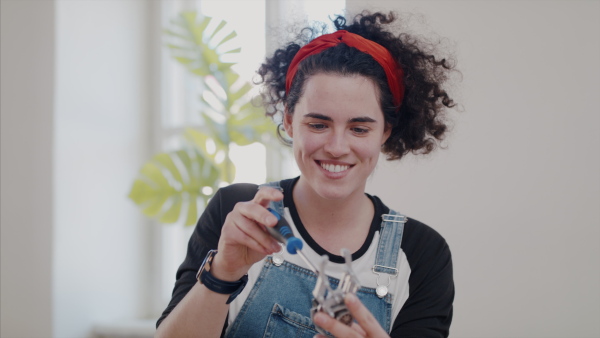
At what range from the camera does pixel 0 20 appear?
2688 millimetres

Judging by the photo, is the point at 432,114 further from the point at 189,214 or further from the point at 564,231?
the point at 189,214

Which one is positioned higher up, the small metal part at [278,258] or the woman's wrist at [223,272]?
the woman's wrist at [223,272]

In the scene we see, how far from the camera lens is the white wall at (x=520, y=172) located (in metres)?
1.86

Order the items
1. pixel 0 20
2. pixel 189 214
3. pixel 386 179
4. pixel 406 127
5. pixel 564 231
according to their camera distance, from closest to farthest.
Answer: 1. pixel 406 127
2. pixel 564 231
3. pixel 386 179
4. pixel 189 214
5. pixel 0 20

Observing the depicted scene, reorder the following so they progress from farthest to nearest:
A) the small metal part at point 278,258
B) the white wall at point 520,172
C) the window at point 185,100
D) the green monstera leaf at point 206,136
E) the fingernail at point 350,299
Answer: the window at point 185,100 → the green monstera leaf at point 206,136 → the white wall at point 520,172 → the small metal part at point 278,258 → the fingernail at point 350,299

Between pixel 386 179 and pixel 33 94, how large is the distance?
1503 mm

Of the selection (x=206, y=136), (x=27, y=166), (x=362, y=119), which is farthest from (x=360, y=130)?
(x=27, y=166)

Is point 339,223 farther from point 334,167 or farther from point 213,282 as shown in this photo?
point 213,282

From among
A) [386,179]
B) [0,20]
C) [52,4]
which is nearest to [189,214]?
[386,179]

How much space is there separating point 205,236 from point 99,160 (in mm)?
1628

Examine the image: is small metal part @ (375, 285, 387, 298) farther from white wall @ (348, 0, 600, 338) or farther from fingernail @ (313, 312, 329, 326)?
white wall @ (348, 0, 600, 338)

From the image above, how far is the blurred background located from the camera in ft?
6.17

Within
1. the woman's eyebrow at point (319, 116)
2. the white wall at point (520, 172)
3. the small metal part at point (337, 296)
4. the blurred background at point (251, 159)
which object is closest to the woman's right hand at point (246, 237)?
the small metal part at point (337, 296)

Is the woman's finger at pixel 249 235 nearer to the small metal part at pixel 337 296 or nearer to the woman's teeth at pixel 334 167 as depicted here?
the small metal part at pixel 337 296
